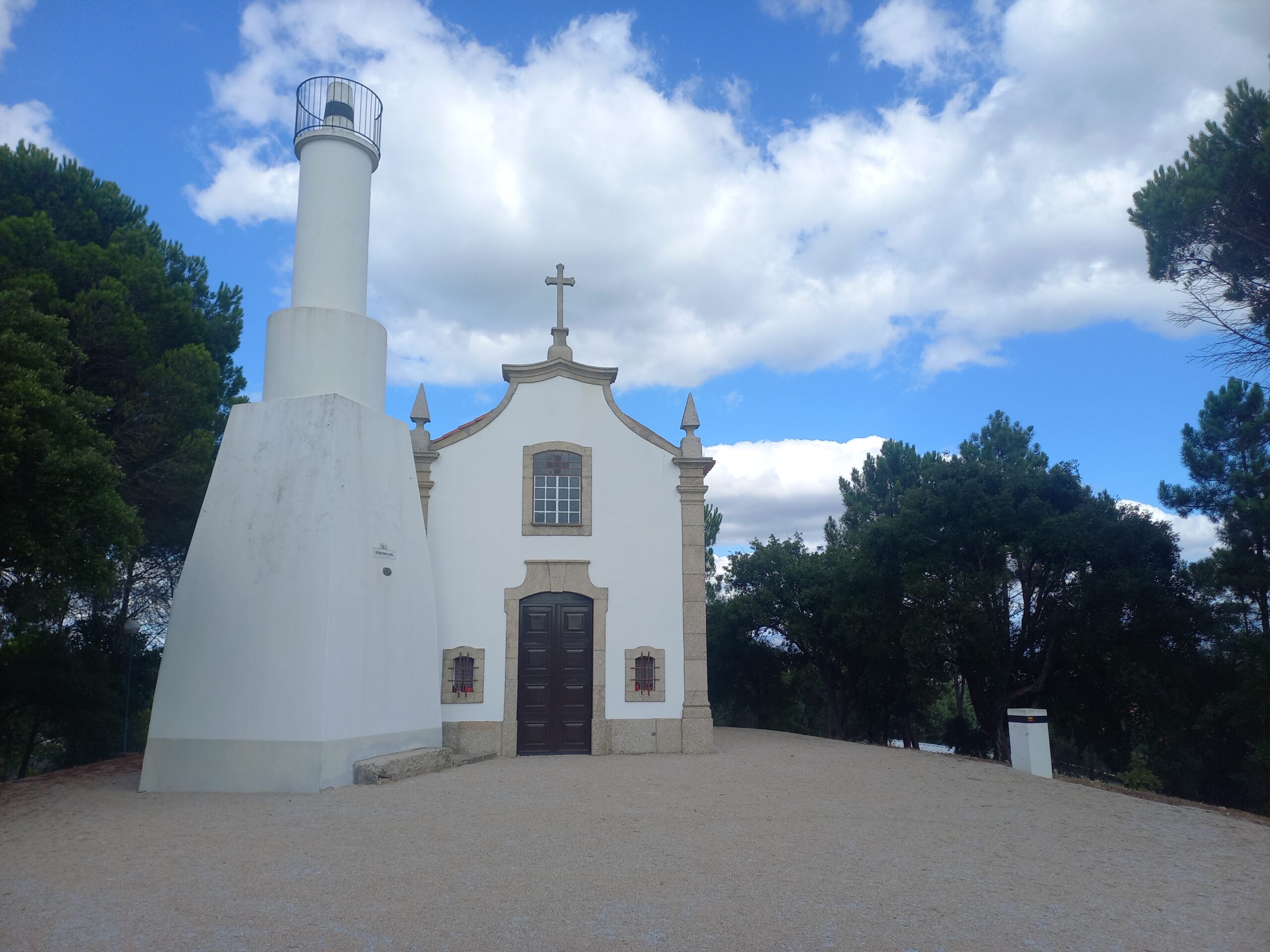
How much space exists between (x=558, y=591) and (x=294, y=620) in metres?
4.13

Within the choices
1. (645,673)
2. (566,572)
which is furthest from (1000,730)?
(566,572)

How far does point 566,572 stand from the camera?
12.0 m

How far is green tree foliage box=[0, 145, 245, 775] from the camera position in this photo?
6.90 m

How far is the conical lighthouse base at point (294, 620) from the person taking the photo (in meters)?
8.35

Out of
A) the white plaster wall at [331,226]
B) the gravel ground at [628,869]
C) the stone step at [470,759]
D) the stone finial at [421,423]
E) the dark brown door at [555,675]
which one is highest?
the white plaster wall at [331,226]

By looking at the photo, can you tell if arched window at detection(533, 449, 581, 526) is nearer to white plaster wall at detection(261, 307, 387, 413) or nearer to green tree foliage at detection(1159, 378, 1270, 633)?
white plaster wall at detection(261, 307, 387, 413)

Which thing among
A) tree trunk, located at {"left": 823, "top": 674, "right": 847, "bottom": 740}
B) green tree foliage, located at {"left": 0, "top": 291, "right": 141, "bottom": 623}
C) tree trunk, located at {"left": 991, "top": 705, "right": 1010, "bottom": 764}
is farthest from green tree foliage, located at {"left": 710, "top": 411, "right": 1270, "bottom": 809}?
green tree foliage, located at {"left": 0, "top": 291, "right": 141, "bottom": 623}

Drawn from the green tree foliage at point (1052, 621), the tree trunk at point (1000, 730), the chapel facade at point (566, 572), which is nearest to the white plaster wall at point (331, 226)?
the chapel facade at point (566, 572)

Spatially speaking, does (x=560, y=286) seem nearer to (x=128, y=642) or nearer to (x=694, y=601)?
(x=694, y=601)

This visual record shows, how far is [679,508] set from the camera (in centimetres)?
1240

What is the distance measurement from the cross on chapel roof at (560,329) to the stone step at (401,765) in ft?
20.4

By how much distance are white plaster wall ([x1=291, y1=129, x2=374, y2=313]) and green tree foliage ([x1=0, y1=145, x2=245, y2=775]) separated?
2.71 metres

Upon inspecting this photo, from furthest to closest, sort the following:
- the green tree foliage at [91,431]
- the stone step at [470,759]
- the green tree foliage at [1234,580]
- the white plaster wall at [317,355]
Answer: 1. the green tree foliage at [1234,580]
2. the stone step at [470,759]
3. the white plaster wall at [317,355]
4. the green tree foliage at [91,431]

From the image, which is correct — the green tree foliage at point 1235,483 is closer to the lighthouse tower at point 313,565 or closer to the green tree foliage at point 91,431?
the lighthouse tower at point 313,565
